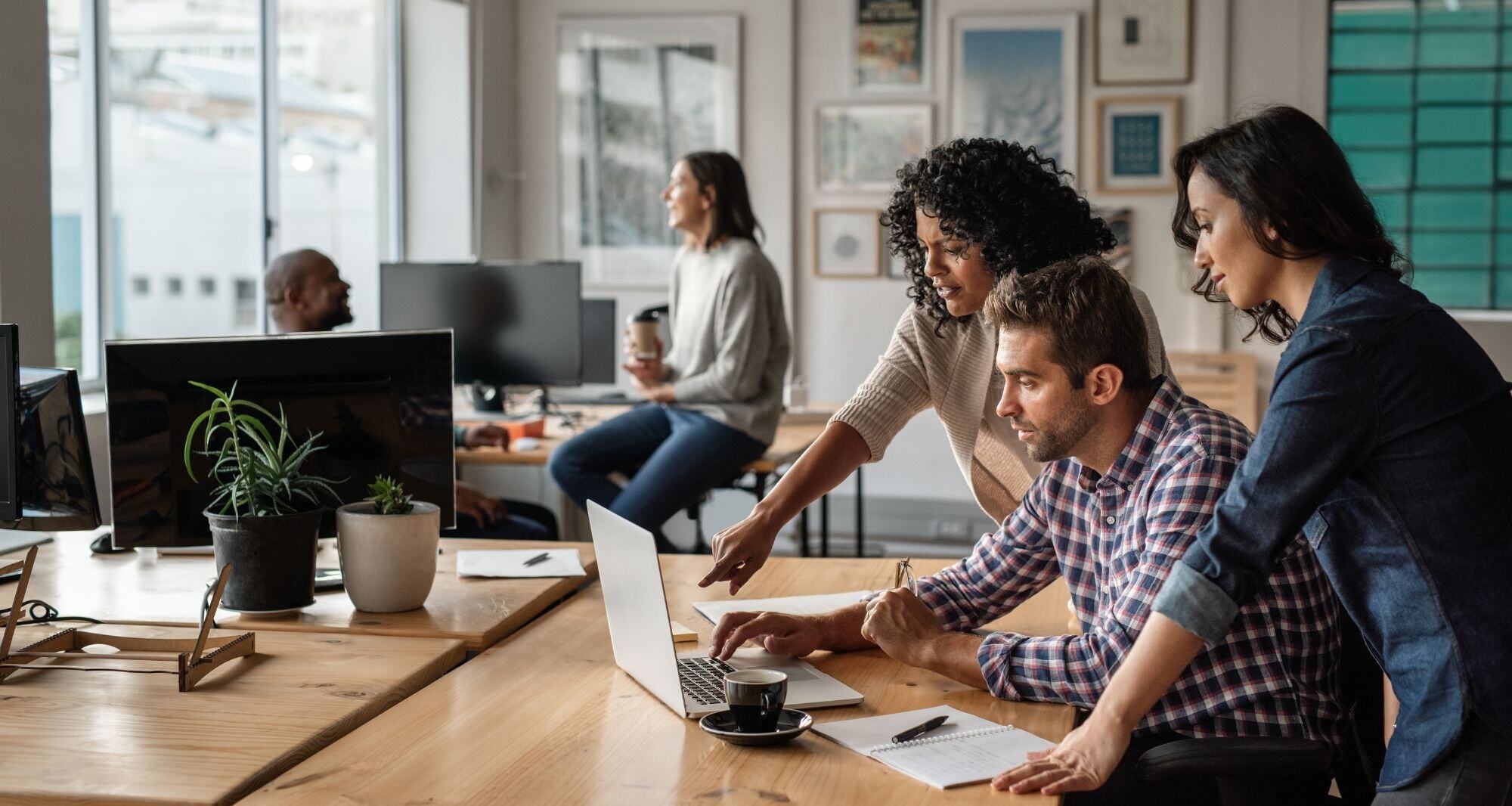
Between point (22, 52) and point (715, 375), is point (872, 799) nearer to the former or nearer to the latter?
point (715, 375)

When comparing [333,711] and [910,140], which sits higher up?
[910,140]

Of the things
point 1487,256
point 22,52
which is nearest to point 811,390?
point 1487,256

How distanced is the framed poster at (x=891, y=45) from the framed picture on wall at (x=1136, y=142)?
31.5 inches

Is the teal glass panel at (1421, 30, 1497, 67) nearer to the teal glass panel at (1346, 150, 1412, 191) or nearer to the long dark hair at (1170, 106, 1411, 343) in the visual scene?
the teal glass panel at (1346, 150, 1412, 191)

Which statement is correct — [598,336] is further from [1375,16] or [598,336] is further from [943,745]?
[943,745]

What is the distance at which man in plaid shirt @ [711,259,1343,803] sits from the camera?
4.91 feet

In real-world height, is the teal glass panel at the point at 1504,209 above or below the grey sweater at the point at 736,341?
above

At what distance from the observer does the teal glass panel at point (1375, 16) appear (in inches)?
222

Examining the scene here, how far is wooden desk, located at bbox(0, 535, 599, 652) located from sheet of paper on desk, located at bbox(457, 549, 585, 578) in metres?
0.02

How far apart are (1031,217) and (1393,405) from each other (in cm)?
84

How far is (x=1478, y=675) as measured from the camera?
136 cm

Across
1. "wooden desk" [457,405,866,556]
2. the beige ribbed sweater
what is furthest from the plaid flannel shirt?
"wooden desk" [457,405,866,556]

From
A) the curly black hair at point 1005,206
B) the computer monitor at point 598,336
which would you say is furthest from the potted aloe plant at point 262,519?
the computer monitor at point 598,336

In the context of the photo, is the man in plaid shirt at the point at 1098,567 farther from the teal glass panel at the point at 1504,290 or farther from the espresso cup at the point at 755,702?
the teal glass panel at the point at 1504,290
